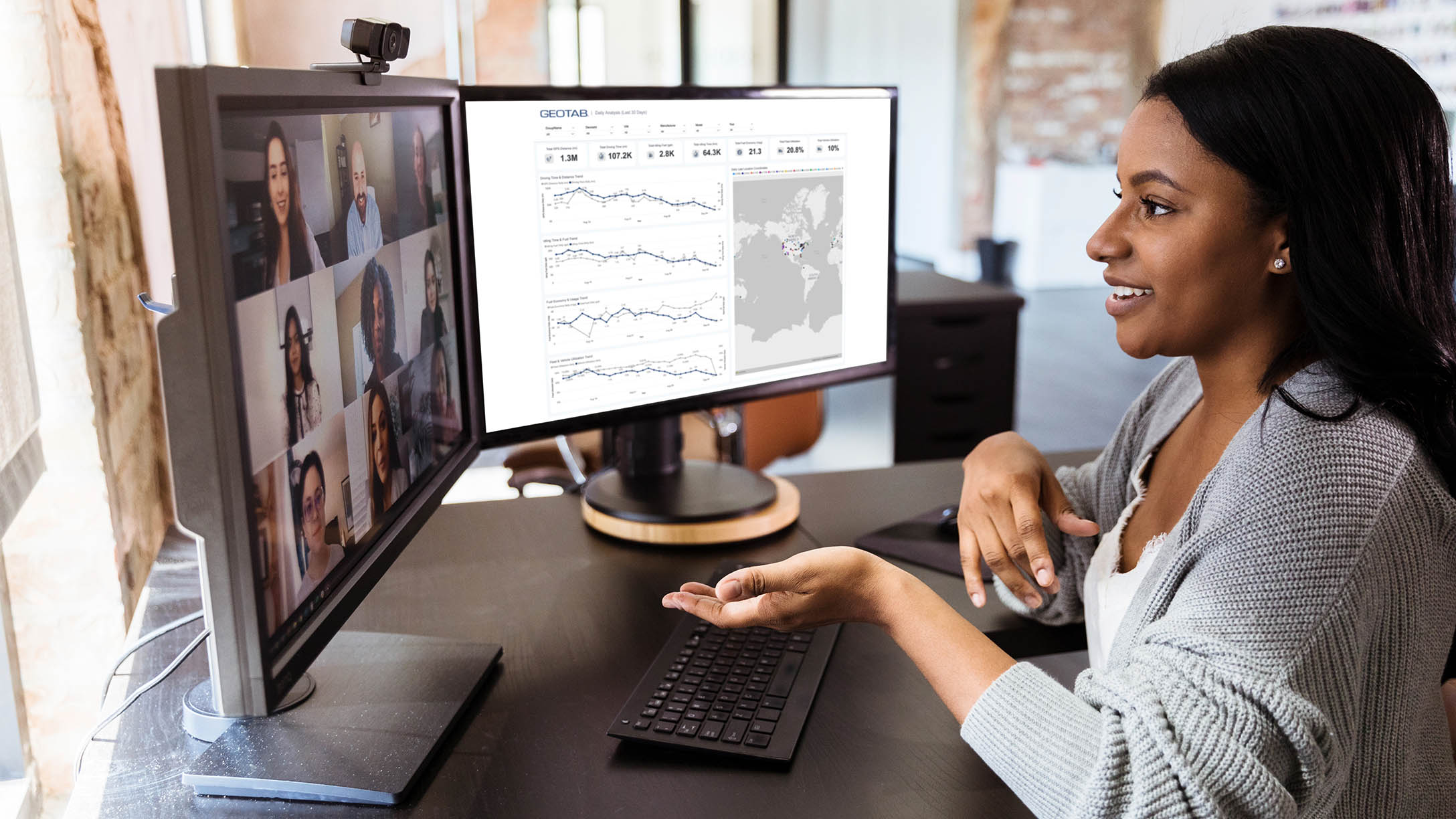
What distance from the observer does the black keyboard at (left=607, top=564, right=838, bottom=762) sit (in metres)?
0.85

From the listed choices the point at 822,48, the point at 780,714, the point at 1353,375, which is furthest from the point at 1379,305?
the point at 822,48

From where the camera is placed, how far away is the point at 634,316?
123 centimetres

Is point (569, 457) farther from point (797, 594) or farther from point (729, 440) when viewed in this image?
point (797, 594)

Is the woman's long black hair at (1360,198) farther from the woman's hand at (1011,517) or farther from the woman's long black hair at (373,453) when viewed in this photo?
the woman's long black hair at (373,453)

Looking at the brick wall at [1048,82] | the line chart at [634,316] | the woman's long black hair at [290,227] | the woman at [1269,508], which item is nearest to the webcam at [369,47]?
the woman's long black hair at [290,227]

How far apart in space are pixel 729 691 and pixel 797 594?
0.14 meters

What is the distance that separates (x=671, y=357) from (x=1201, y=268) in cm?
60

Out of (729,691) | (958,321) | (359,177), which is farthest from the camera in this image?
(958,321)

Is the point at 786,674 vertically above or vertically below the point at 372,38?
below

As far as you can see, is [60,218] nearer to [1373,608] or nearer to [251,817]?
[251,817]

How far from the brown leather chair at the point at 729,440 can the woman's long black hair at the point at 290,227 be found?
818 millimetres

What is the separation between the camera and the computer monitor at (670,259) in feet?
3.72

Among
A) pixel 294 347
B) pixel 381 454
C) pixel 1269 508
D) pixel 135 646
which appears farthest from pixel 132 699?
pixel 1269 508

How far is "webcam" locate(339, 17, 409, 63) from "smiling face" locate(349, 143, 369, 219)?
0.07 m
